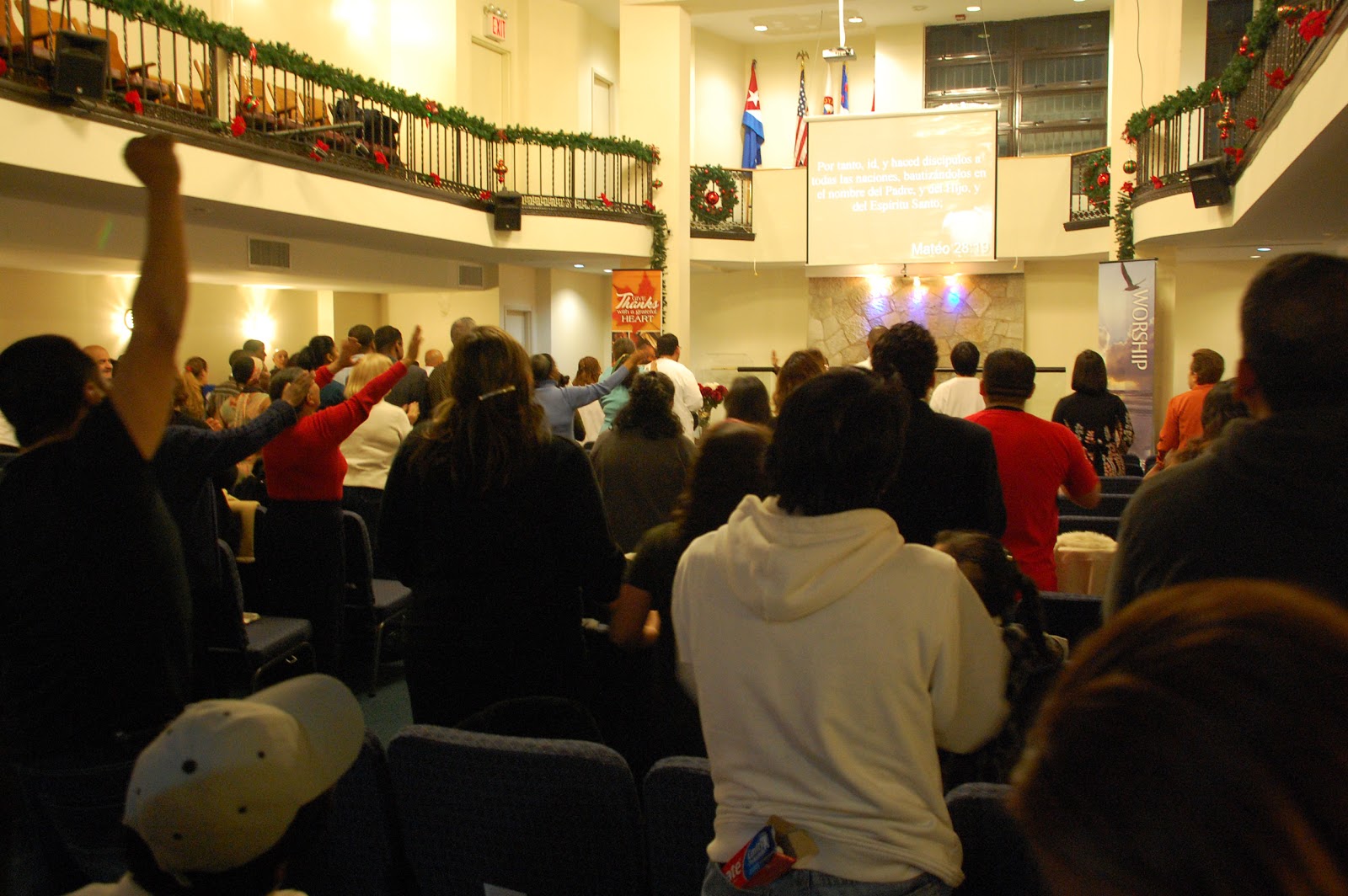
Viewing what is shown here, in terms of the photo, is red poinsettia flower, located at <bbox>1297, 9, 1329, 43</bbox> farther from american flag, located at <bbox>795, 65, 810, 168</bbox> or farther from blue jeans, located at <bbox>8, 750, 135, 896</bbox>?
american flag, located at <bbox>795, 65, 810, 168</bbox>

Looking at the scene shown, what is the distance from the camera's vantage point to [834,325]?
15.3 meters

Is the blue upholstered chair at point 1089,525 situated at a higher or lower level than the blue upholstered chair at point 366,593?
higher

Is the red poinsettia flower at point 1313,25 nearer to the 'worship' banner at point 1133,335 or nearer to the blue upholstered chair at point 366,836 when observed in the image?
the blue upholstered chair at point 366,836

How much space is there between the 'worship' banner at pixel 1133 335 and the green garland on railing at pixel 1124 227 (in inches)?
12.4

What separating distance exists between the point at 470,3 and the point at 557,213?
359 cm

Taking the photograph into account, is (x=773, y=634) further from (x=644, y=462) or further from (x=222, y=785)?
(x=644, y=462)

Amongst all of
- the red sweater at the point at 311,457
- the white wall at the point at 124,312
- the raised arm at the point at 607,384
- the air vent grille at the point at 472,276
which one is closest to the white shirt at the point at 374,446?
the red sweater at the point at 311,457

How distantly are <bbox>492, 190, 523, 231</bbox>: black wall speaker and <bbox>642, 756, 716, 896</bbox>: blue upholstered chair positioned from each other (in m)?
10.6

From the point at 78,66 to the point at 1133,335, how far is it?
9.64 m

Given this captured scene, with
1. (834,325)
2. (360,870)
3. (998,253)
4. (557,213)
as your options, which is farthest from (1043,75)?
(360,870)

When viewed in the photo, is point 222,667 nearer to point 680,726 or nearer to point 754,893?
point 680,726

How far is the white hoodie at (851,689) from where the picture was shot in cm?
138

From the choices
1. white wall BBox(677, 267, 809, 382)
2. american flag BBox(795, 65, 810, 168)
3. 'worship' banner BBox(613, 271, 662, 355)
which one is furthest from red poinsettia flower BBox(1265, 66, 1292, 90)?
white wall BBox(677, 267, 809, 382)

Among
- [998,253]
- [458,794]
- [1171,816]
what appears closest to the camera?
[1171,816]
